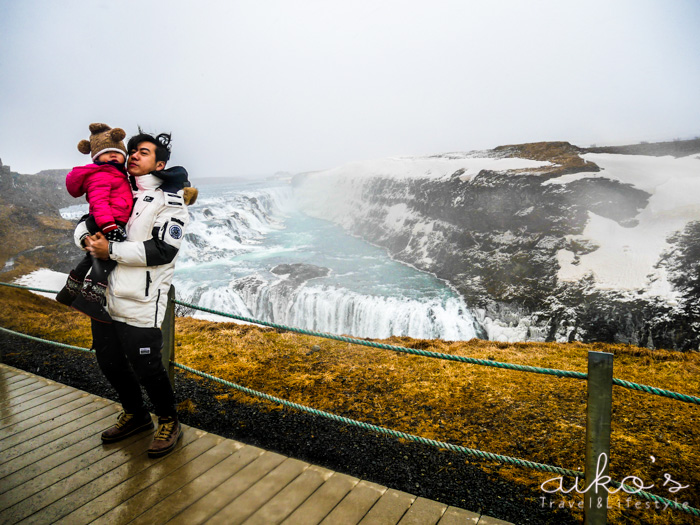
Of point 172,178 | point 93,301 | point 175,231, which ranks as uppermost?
point 172,178

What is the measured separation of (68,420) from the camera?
11.2 ft

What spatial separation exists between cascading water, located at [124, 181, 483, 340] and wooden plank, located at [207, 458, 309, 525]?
44.3 ft

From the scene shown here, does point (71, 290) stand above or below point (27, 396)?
above

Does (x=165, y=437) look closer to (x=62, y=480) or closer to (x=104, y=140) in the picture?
(x=62, y=480)

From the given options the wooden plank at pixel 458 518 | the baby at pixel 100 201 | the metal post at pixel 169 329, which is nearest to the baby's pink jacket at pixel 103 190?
the baby at pixel 100 201

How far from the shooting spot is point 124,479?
2.64m

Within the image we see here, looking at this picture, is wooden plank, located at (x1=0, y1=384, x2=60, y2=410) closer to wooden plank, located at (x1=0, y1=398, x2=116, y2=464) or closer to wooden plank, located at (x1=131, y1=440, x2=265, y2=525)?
wooden plank, located at (x1=0, y1=398, x2=116, y2=464)

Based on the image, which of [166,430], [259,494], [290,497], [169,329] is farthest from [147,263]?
[290,497]

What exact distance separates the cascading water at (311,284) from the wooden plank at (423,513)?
1357 cm

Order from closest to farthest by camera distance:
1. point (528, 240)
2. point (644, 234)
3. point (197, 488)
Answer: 1. point (197, 488)
2. point (644, 234)
3. point (528, 240)

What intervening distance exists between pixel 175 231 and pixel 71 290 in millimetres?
1015

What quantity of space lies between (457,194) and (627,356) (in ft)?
61.2

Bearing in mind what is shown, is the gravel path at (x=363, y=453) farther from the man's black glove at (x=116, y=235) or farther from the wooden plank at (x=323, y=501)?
the man's black glove at (x=116, y=235)

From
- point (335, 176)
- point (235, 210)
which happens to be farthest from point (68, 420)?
point (335, 176)
